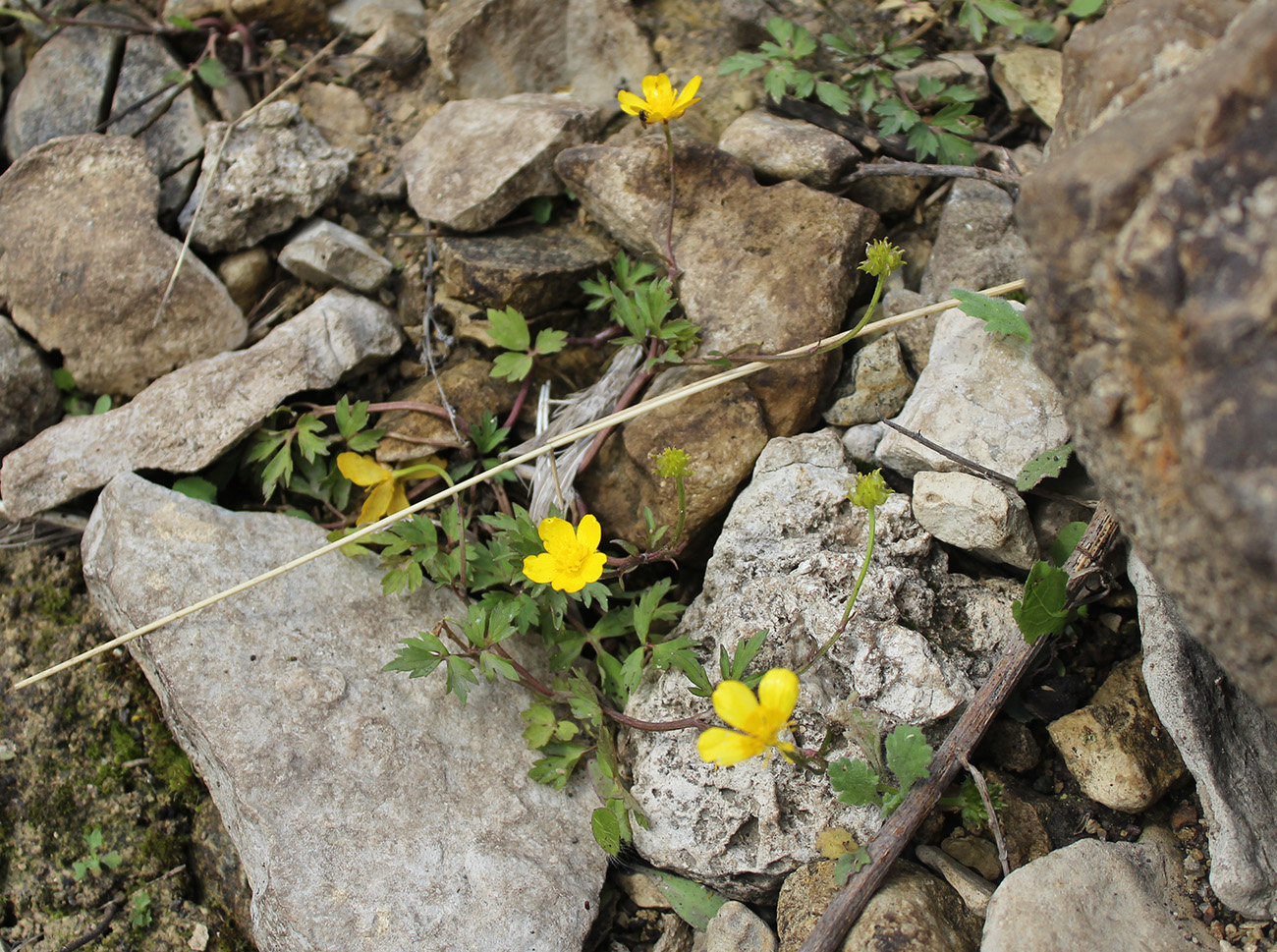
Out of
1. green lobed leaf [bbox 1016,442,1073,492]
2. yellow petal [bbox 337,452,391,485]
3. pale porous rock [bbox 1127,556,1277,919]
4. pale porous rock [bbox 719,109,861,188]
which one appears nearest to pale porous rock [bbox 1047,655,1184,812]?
pale porous rock [bbox 1127,556,1277,919]

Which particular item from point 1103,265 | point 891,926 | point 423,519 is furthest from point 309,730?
point 1103,265

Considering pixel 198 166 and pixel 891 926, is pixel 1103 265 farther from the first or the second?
pixel 198 166

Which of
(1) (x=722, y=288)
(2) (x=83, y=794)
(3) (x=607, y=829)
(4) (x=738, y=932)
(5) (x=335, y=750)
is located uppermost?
(1) (x=722, y=288)

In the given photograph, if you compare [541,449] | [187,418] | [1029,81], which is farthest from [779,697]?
[1029,81]

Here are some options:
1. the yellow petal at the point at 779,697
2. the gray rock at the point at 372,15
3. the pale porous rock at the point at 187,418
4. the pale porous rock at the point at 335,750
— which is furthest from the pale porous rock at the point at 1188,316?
the gray rock at the point at 372,15

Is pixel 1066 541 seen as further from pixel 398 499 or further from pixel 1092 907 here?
pixel 398 499

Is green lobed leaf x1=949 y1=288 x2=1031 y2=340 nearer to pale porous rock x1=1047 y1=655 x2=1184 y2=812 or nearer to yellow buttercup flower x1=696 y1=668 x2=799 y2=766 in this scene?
pale porous rock x1=1047 y1=655 x2=1184 y2=812

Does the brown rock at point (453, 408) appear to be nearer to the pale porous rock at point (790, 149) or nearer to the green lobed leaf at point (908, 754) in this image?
the pale porous rock at point (790, 149)
